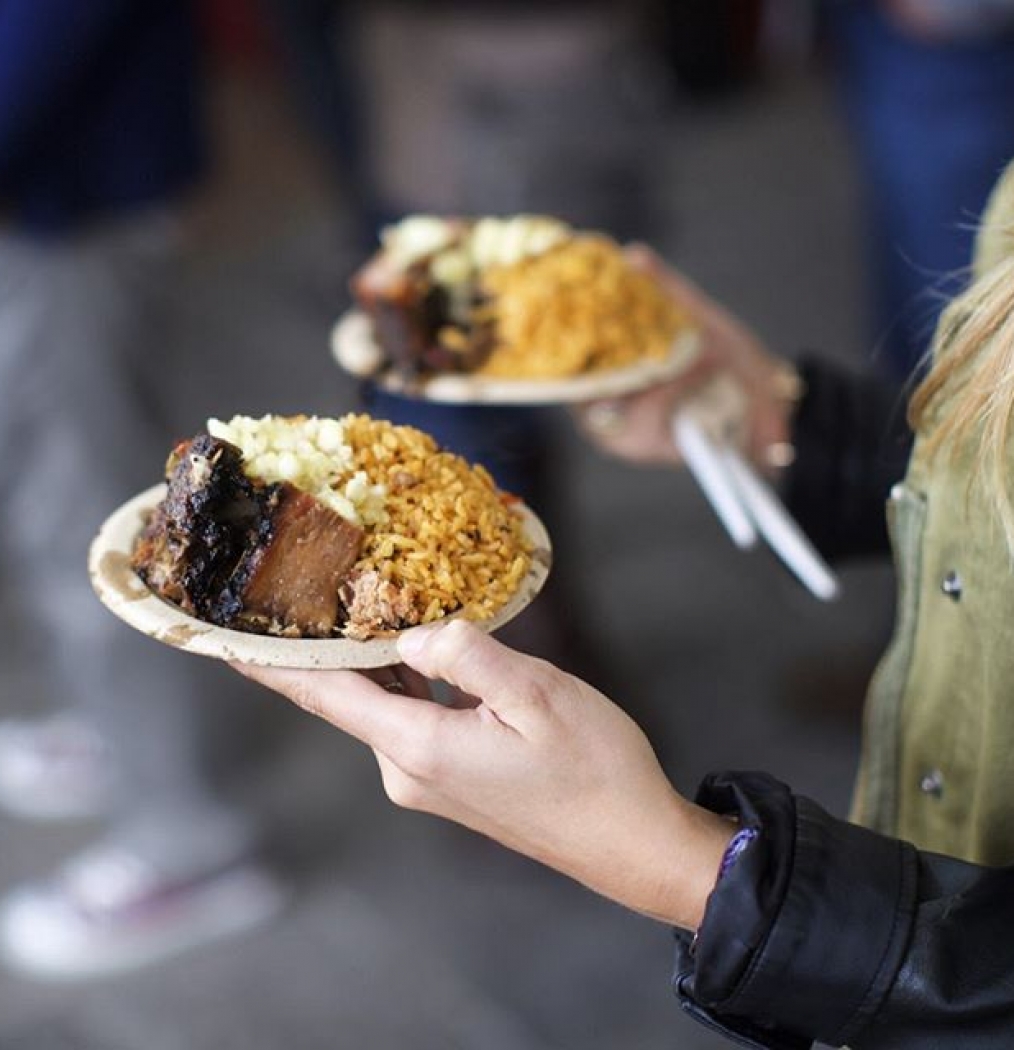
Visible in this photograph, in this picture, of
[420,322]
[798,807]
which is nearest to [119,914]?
[420,322]

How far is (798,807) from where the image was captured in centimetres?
74

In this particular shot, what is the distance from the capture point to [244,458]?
0.79 m

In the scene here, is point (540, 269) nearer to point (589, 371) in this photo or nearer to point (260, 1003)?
point (589, 371)

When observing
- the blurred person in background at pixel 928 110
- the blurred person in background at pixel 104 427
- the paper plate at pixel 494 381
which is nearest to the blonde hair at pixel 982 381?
the paper plate at pixel 494 381

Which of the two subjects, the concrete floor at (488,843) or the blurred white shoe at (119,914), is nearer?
the concrete floor at (488,843)

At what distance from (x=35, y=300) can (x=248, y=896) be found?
829 mm

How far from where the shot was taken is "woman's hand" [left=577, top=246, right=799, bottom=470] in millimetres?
→ 1343

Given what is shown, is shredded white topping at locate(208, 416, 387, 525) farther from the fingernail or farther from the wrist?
the wrist

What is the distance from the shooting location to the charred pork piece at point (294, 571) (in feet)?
2.52

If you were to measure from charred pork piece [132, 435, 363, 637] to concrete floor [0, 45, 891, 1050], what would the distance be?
0.38ft

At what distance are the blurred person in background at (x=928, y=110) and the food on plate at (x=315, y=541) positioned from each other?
4.35 feet

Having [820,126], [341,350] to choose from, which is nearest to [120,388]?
[341,350]

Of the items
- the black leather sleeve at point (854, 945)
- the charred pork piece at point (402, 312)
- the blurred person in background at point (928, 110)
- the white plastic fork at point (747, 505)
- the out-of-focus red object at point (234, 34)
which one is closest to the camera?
the black leather sleeve at point (854, 945)

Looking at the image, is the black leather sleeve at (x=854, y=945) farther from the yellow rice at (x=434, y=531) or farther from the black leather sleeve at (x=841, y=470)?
the black leather sleeve at (x=841, y=470)
